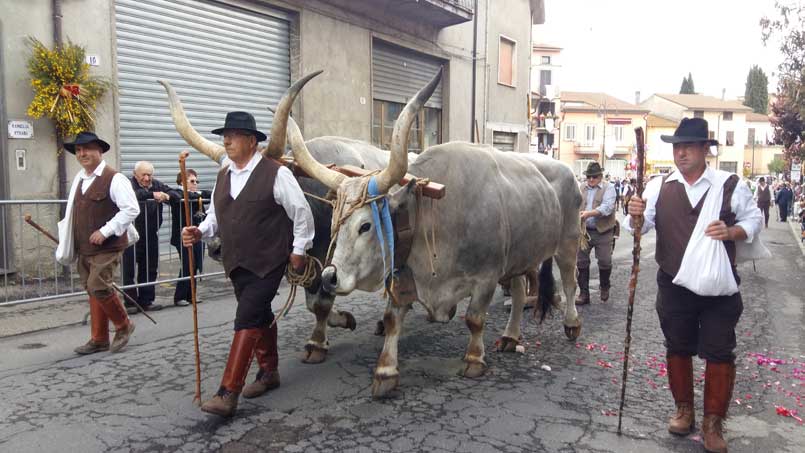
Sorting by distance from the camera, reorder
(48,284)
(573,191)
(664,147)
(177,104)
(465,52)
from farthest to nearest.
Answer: (664,147)
(465,52)
(48,284)
(573,191)
(177,104)

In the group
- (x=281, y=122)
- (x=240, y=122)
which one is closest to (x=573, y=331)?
(x=281, y=122)

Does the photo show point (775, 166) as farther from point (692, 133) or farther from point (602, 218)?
point (692, 133)

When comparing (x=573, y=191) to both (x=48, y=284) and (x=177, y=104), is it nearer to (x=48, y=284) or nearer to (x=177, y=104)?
(x=177, y=104)

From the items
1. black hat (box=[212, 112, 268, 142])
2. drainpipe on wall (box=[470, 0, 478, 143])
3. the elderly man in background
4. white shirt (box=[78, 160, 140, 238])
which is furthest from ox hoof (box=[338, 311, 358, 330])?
drainpipe on wall (box=[470, 0, 478, 143])

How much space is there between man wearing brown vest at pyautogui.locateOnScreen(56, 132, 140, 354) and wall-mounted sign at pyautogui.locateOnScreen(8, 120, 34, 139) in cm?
347

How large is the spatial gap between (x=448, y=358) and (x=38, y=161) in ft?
21.0

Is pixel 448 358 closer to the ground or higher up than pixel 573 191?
closer to the ground

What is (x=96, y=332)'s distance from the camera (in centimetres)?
556

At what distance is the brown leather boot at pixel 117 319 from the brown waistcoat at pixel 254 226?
1.78 metres

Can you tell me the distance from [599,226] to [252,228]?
5.52m

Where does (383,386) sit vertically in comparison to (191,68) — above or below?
below

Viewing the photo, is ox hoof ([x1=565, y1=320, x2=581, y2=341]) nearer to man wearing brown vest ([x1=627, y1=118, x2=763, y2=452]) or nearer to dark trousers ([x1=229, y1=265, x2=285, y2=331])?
man wearing brown vest ([x1=627, y1=118, x2=763, y2=452])

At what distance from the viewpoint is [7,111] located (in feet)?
27.1

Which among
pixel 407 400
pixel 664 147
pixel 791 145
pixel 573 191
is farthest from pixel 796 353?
pixel 664 147
